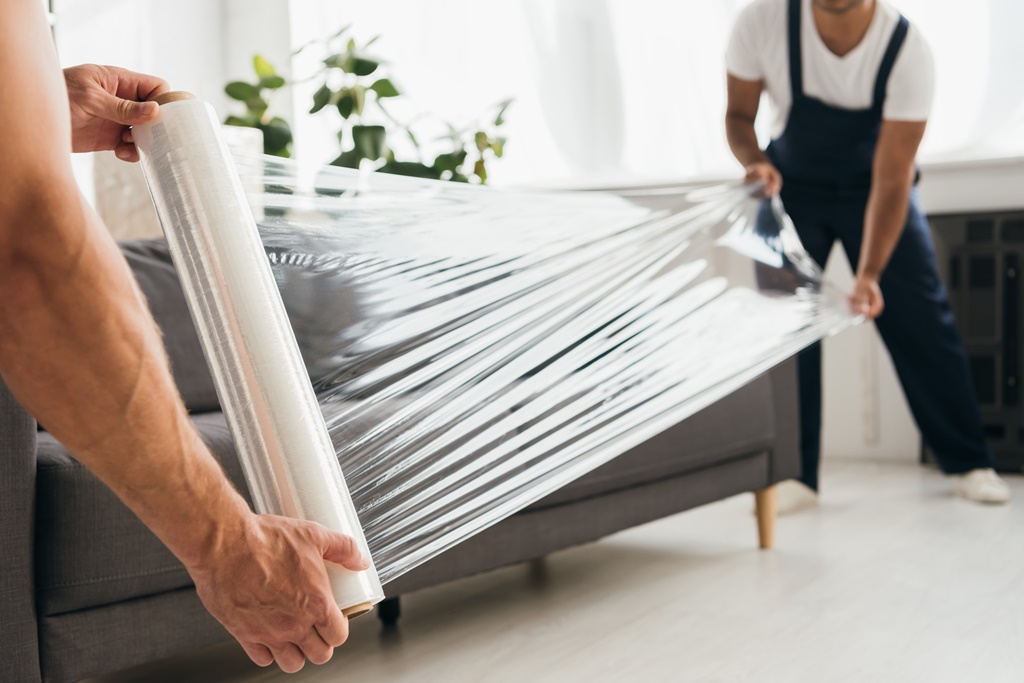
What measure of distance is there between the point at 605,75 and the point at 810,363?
157 centimetres

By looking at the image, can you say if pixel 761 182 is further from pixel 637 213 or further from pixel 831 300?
pixel 637 213

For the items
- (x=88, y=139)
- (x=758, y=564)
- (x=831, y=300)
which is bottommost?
(x=758, y=564)

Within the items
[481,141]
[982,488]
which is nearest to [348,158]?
[481,141]

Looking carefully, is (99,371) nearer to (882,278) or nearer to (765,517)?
(765,517)

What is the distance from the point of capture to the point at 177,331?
5.86 ft

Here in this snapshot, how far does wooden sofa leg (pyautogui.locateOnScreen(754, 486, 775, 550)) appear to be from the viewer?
2172mm

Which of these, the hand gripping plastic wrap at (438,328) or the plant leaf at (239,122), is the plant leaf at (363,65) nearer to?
the plant leaf at (239,122)

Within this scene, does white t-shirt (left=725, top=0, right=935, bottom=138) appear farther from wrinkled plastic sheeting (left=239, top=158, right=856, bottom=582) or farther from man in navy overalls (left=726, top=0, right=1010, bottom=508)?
wrinkled plastic sheeting (left=239, top=158, right=856, bottom=582)

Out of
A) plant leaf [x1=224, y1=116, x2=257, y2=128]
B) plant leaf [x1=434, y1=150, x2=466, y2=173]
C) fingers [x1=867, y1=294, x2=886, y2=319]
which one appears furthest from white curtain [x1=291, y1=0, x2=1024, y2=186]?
fingers [x1=867, y1=294, x2=886, y2=319]

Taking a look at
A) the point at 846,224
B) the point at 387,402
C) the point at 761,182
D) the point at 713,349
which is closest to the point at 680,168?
the point at 846,224

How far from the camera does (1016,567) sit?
77.0 inches

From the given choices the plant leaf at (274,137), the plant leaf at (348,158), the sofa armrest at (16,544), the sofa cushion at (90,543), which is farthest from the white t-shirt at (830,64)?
the sofa armrest at (16,544)

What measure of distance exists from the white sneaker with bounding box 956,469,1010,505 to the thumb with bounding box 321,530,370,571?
2.28 meters

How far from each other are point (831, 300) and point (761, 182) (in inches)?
10.4
